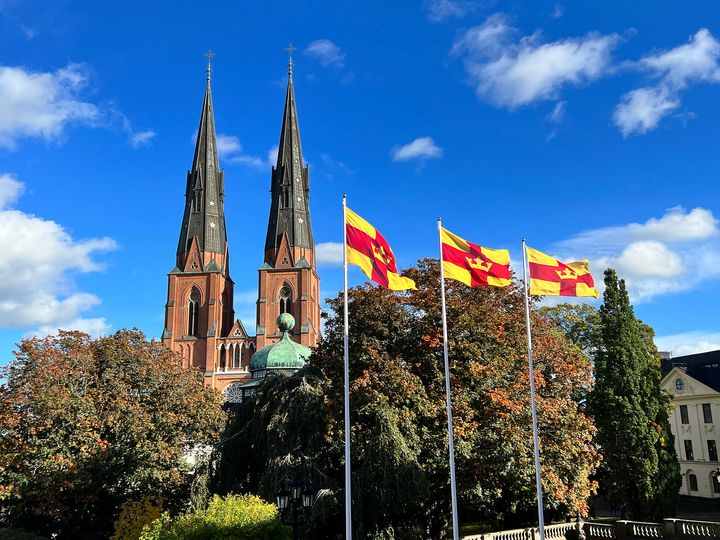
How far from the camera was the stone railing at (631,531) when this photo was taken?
20.3m

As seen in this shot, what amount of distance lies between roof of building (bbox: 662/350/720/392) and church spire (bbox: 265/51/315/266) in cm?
4730

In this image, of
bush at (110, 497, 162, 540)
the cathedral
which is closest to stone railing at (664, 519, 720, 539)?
bush at (110, 497, 162, 540)

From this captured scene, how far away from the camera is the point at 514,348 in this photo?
22031mm

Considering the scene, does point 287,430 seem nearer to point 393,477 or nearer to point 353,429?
point 353,429

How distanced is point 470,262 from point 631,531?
12.3 m

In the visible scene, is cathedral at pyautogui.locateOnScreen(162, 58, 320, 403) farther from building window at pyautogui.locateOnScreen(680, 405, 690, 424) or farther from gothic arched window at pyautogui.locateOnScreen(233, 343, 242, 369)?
building window at pyautogui.locateOnScreen(680, 405, 690, 424)

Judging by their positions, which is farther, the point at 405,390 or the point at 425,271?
the point at 425,271

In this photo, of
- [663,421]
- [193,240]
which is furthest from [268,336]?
[663,421]

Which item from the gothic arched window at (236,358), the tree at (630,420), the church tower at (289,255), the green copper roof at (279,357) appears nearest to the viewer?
the tree at (630,420)

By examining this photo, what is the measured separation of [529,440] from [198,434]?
15022mm

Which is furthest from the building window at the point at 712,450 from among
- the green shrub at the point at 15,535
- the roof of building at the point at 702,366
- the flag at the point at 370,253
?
the green shrub at the point at 15,535

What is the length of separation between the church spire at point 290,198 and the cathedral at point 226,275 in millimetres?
136

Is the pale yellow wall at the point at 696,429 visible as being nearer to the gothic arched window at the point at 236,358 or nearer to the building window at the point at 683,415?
the building window at the point at 683,415

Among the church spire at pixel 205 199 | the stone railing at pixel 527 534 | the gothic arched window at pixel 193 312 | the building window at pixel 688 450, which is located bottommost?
the stone railing at pixel 527 534
